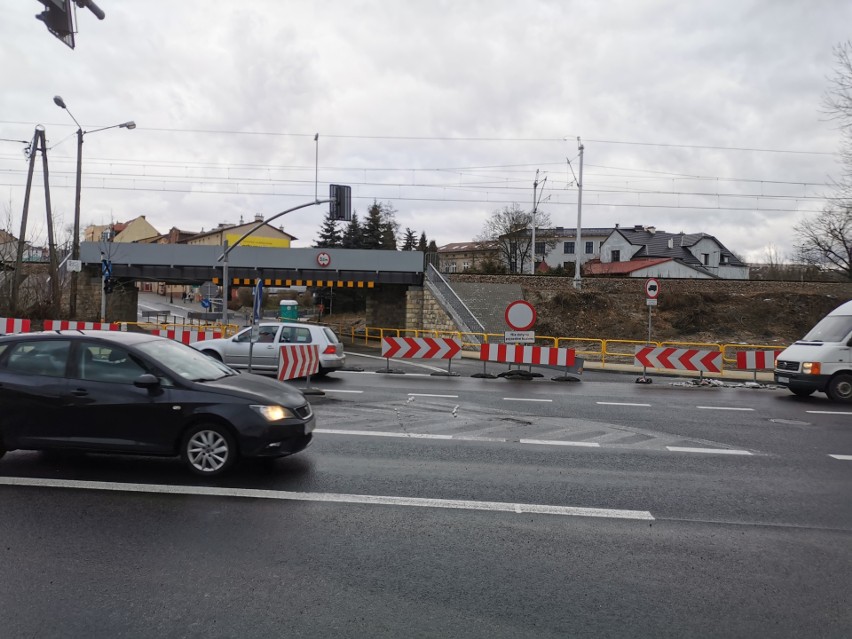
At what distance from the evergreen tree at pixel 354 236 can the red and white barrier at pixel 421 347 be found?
49365 millimetres

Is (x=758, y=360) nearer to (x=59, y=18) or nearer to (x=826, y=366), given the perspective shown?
(x=826, y=366)

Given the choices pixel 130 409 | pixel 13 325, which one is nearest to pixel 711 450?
pixel 130 409

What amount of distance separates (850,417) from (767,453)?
469cm

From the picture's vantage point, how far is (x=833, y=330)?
14.0 m

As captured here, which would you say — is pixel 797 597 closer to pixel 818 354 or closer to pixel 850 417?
pixel 850 417

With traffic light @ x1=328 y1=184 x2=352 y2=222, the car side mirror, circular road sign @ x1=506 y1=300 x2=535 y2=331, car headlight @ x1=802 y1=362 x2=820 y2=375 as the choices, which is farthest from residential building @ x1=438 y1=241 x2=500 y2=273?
the car side mirror

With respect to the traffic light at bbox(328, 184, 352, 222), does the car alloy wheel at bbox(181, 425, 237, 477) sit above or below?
below

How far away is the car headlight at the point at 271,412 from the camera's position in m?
6.20

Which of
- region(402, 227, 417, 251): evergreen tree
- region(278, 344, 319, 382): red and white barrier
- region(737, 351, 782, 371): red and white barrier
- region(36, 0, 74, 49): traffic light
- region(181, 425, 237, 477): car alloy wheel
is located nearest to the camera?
region(181, 425, 237, 477): car alloy wheel

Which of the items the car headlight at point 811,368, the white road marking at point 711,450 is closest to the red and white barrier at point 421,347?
the car headlight at point 811,368

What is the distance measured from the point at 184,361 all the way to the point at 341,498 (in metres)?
2.47

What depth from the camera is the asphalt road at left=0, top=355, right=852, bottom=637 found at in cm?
359

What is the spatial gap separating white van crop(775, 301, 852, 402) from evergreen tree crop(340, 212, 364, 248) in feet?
181

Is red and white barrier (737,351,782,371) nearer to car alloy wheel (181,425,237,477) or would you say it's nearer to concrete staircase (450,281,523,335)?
car alloy wheel (181,425,237,477)
